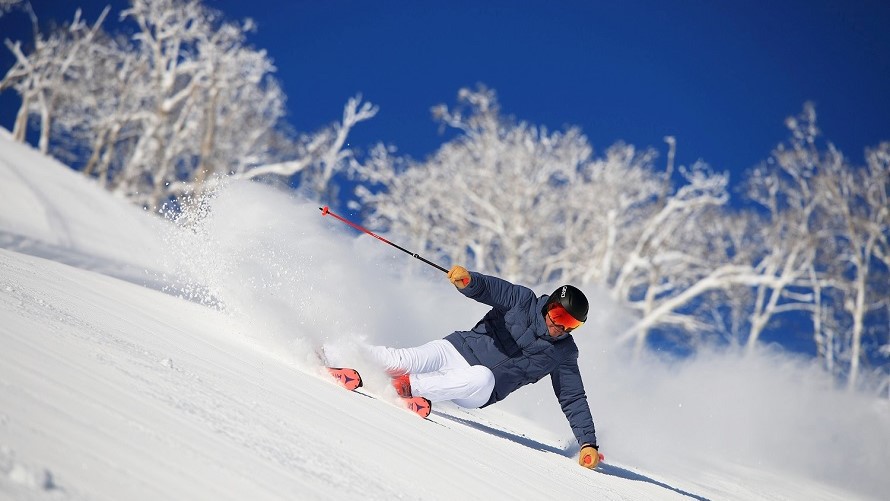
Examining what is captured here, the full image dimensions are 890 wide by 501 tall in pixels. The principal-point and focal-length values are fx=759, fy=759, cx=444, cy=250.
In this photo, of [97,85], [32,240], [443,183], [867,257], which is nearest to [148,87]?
[97,85]

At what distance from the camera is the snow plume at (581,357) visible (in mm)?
5895

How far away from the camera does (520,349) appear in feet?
16.2

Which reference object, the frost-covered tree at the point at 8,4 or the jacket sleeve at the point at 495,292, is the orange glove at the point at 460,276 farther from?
the frost-covered tree at the point at 8,4

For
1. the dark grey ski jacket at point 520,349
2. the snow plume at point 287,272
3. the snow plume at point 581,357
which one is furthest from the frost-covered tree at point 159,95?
the dark grey ski jacket at point 520,349

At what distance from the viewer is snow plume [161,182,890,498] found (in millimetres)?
5895

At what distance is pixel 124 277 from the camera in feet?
25.6

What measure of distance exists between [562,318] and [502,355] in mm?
534

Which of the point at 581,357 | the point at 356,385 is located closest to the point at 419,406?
the point at 356,385

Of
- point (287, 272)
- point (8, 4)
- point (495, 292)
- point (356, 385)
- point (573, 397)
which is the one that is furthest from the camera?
point (8, 4)

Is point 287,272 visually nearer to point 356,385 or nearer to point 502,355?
point 502,355

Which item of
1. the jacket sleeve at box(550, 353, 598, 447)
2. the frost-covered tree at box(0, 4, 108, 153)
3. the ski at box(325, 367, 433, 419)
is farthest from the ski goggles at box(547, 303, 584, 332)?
the frost-covered tree at box(0, 4, 108, 153)

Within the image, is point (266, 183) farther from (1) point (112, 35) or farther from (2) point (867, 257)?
(1) point (112, 35)

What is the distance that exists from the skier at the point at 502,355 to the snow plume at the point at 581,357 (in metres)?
0.41

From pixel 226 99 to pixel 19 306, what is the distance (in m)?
25.5
